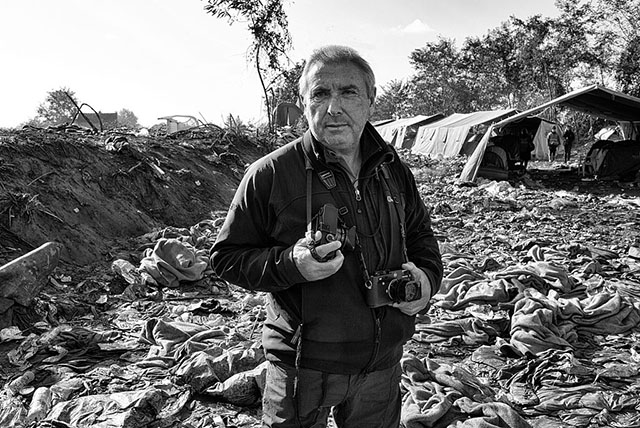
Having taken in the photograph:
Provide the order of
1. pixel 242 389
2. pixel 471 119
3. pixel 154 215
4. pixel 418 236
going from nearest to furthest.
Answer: pixel 418 236
pixel 242 389
pixel 154 215
pixel 471 119

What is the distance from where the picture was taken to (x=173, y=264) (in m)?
5.48

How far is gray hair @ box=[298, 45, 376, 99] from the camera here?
5.22 ft

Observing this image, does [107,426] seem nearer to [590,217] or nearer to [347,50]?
[347,50]

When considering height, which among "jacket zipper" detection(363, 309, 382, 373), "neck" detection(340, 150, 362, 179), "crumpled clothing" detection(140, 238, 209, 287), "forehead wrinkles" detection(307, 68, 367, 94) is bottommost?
"crumpled clothing" detection(140, 238, 209, 287)

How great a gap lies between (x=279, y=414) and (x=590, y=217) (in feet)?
30.3

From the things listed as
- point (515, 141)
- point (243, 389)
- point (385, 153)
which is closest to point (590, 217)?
point (515, 141)

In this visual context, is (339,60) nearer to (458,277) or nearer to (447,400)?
(447,400)

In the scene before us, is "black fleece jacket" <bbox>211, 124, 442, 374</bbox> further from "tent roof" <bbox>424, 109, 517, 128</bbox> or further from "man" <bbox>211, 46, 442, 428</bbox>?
"tent roof" <bbox>424, 109, 517, 128</bbox>

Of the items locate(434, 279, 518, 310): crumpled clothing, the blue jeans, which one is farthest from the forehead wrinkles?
locate(434, 279, 518, 310): crumpled clothing

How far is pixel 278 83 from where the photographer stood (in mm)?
14703

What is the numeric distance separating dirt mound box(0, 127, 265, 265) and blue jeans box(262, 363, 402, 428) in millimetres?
4593

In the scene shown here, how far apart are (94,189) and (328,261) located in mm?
6743

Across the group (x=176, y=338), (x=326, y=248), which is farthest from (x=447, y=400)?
(x=176, y=338)

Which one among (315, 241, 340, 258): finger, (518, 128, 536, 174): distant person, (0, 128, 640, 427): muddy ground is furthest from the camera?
(518, 128, 536, 174): distant person
